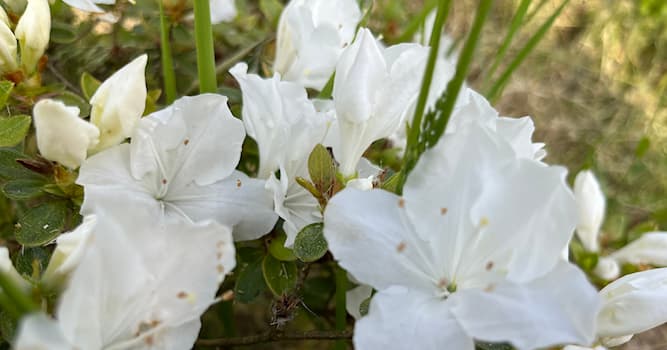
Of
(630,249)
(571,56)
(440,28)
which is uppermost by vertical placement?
(440,28)

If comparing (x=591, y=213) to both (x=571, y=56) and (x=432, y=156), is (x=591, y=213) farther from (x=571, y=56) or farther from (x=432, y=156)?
(x=571, y=56)

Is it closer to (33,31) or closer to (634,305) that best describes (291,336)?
(634,305)

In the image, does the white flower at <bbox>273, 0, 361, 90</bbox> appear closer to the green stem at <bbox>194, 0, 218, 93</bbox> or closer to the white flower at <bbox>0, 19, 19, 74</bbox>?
the green stem at <bbox>194, 0, 218, 93</bbox>

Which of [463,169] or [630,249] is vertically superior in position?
[463,169]

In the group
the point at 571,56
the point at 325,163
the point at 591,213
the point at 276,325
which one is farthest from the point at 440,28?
the point at 571,56

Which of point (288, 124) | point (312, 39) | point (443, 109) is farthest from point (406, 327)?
point (312, 39)

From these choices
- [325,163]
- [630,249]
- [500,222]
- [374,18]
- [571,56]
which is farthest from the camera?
[571,56]
